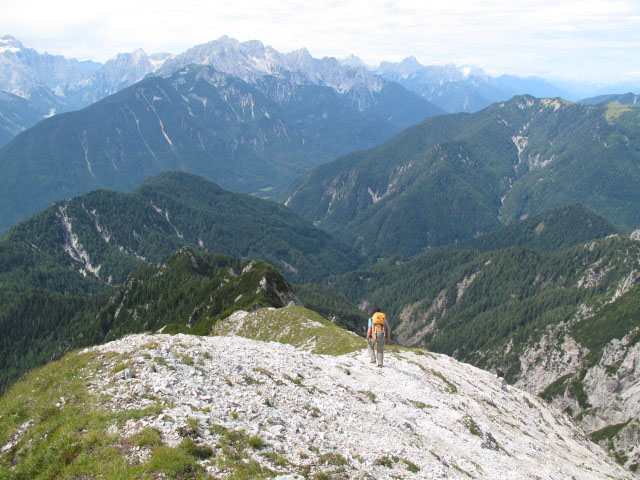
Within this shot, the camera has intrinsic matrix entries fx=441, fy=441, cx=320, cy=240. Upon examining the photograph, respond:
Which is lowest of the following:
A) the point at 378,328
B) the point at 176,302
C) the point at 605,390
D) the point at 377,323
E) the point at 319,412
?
the point at 605,390

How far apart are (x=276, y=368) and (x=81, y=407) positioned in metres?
17.2

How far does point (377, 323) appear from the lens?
47.3 metres

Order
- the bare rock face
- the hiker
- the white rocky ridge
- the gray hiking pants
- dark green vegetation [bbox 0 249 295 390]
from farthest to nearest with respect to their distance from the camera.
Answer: the bare rock face, dark green vegetation [bbox 0 249 295 390], the gray hiking pants, the hiker, the white rocky ridge

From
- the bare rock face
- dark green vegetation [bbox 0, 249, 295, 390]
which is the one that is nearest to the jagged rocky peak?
dark green vegetation [bbox 0, 249, 295, 390]

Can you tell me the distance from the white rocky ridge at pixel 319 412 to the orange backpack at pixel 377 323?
5079 mm

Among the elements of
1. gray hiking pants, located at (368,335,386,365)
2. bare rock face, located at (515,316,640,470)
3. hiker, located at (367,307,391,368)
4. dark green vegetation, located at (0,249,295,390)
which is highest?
hiker, located at (367,307,391,368)

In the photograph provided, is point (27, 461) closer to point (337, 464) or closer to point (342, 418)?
point (337, 464)

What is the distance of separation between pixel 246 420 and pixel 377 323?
2205 cm

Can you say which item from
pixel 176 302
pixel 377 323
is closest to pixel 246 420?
pixel 377 323

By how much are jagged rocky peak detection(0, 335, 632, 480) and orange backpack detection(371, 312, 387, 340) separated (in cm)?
499

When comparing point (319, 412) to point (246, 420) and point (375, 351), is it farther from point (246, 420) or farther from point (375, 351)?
point (375, 351)

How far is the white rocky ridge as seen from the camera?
1046 inches

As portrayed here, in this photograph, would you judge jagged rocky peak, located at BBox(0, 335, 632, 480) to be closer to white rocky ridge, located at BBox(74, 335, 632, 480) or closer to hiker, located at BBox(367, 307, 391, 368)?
white rocky ridge, located at BBox(74, 335, 632, 480)

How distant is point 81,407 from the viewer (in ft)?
89.1
